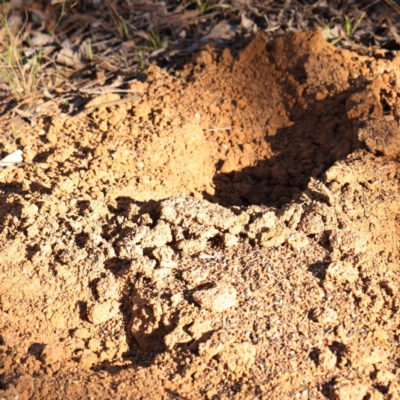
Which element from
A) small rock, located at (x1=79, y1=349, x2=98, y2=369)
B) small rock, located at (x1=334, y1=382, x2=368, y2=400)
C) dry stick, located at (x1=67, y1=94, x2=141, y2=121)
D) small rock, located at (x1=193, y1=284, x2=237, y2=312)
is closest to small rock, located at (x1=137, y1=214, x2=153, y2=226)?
small rock, located at (x1=193, y1=284, x2=237, y2=312)

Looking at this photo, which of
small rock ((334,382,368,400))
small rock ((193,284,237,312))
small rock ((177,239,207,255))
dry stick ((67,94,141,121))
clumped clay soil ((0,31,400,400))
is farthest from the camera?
dry stick ((67,94,141,121))

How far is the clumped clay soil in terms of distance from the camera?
2.12 meters

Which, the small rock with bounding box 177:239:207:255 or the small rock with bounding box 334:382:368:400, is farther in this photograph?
the small rock with bounding box 177:239:207:255

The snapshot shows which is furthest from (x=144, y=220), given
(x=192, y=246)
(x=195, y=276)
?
(x=195, y=276)

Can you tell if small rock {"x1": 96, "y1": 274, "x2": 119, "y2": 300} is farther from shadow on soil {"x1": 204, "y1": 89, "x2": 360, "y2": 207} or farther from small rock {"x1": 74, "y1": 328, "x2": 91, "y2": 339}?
shadow on soil {"x1": 204, "y1": 89, "x2": 360, "y2": 207}

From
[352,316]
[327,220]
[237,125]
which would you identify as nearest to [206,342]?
[352,316]

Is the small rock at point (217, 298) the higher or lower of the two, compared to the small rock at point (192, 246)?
higher

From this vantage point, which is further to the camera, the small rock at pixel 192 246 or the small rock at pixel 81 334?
the small rock at pixel 192 246

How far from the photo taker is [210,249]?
2480mm

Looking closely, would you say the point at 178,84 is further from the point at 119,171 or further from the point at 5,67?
the point at 5,67

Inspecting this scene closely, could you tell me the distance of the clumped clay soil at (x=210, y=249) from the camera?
2115 millimetres

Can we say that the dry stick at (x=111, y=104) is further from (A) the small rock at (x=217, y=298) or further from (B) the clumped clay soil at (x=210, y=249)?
(A) the small rock at (x=217, y=298)

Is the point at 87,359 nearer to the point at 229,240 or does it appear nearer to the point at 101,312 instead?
the point at 101,312

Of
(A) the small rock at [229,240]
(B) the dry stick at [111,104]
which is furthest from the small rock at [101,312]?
(B) the dry stick at [111,104]
